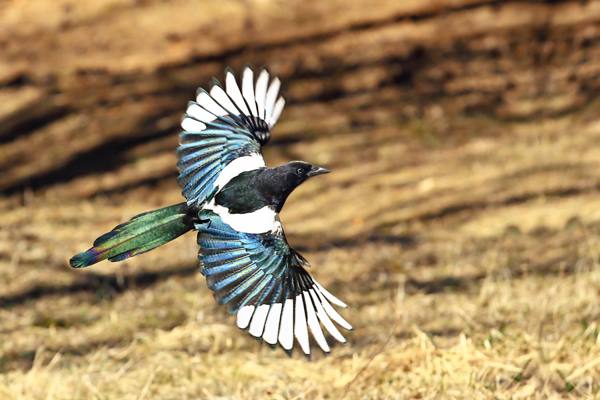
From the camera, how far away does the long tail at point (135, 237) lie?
411 centimetres

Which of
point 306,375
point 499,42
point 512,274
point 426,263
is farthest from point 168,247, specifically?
point 499,42

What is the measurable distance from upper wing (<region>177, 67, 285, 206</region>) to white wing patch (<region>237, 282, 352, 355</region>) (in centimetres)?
57

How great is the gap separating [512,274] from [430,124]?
3.22 meters

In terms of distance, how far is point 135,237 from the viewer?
412cm

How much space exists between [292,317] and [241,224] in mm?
360

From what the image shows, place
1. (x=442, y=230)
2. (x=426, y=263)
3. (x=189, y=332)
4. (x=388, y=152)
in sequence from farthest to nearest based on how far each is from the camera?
(x=388, y=152)
(x=442, y=230)
(x=426, y=263)
(x=189, y=332)

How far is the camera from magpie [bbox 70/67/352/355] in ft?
12.8

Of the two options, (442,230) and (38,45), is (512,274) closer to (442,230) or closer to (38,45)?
(442,230)

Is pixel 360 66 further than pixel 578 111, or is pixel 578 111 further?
pixel 360 66

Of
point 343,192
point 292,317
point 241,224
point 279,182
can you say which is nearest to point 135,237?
point 241,224

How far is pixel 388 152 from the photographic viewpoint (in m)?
8.50

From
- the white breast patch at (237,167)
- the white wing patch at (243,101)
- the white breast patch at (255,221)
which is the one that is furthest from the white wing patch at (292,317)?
the white wing patch at (243,101)

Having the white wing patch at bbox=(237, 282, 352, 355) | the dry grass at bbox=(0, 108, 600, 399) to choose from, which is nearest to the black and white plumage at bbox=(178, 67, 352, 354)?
the white wing patch at bbox=(237, 282, 352, 355)

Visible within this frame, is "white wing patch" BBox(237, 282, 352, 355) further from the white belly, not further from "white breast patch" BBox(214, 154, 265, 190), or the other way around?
"white breast patch" BBox(214, 154, 265, 190)
